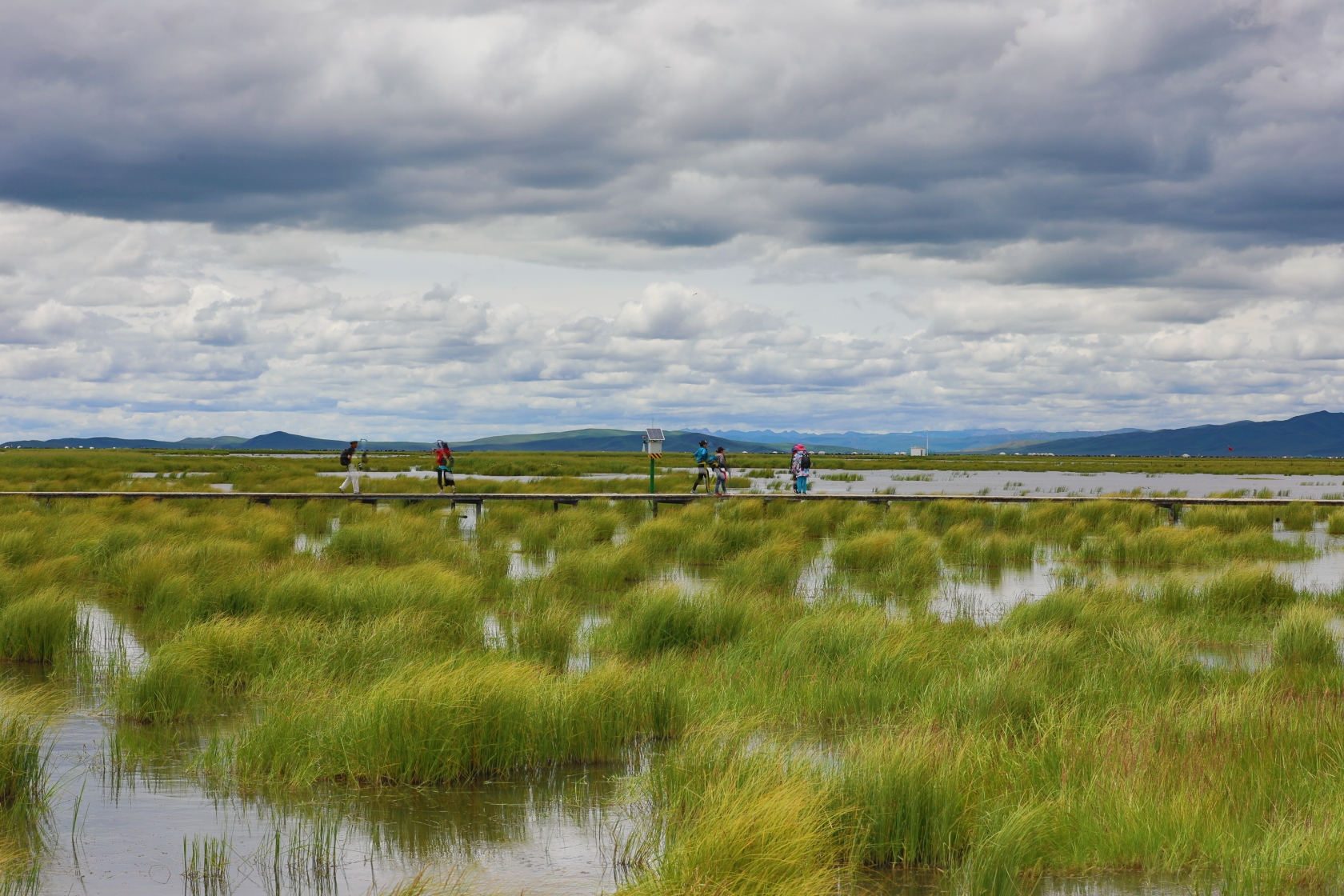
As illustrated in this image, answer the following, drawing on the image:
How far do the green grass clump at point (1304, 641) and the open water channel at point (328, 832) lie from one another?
6.32 meters

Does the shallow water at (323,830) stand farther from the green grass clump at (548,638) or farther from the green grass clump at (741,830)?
the green grass clump at (548,638)

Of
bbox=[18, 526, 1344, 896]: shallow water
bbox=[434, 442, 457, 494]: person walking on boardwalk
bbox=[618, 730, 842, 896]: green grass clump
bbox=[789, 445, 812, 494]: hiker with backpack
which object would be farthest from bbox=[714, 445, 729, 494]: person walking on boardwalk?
bbox=[618, 730, 842, 896]: green grass clump

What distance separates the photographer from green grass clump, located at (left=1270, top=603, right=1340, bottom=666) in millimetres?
10508

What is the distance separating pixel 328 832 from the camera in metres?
5.98

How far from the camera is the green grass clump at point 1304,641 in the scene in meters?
10.5

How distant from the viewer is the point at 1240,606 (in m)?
13.9

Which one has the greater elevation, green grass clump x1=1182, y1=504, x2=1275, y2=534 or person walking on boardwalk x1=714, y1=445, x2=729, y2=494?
person walking on boardwalk x1=714, y1=445, x2=729, y2=494

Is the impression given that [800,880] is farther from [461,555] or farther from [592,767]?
[461,555]

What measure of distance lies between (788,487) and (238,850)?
1631 inches

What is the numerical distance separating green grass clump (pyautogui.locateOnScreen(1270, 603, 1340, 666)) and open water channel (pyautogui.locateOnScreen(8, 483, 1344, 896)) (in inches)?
249

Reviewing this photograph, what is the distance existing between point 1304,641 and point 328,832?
950 cm

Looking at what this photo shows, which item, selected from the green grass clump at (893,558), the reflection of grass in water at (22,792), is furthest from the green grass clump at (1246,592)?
the reflection of grass in water at (22,792)

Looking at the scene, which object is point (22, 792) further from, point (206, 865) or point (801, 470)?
point (801, 470)

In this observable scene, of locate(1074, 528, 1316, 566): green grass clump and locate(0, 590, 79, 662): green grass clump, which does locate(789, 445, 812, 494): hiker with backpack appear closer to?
locate(1074, 528, 1316, 566): green grass clump
